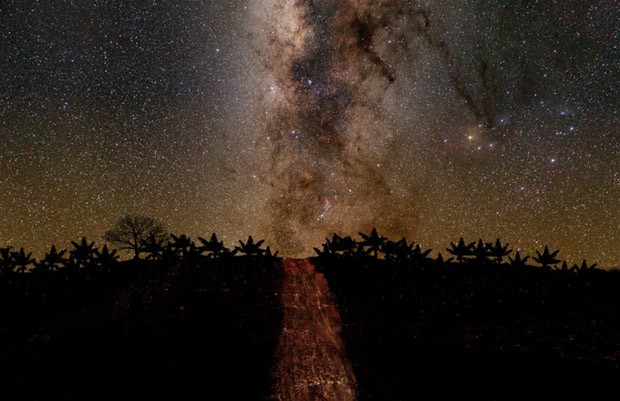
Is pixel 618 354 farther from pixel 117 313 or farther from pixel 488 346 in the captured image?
pixel 117 313

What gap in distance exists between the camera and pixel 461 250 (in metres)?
12.2

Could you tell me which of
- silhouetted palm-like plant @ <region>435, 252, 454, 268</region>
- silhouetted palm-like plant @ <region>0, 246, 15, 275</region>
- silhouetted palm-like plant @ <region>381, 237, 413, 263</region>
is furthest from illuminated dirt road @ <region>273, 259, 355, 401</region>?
silhouetted palm-like plant @ <region>0, 246, 15, 275</region>

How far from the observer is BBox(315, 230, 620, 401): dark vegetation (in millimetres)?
6715

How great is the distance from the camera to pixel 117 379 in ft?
23.4

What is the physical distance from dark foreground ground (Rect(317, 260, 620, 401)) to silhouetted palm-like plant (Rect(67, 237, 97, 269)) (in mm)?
8620

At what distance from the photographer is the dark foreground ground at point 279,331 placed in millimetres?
6855

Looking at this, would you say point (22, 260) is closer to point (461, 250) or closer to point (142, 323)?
point (142, 323)

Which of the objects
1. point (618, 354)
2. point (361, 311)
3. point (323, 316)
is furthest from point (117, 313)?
point (618, 354)

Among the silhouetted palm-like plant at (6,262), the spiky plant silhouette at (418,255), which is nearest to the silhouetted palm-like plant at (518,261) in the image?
the spiky plant silhouette at (418,255)

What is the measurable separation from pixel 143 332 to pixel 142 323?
19.2 inches

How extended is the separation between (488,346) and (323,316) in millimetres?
4294

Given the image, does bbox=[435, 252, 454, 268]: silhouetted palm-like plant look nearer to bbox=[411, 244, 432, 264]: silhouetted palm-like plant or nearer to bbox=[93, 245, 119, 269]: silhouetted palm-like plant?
bbox=[411, 244, 432, 264]: silhouetted palm-like plant

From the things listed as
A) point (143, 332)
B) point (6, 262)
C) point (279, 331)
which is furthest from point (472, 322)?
point (6, 262)

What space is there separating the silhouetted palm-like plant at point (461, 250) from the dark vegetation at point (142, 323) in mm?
6261
